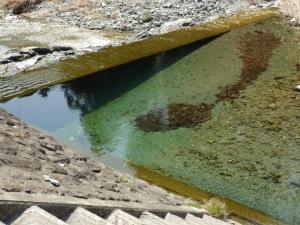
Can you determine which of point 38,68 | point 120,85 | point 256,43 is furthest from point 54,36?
point 256,43

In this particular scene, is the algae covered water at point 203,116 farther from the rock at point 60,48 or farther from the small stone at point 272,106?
the rock at point 60,48

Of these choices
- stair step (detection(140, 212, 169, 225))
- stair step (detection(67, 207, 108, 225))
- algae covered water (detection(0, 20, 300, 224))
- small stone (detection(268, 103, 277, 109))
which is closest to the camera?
stair step (detection(67, 207, 108, 225))

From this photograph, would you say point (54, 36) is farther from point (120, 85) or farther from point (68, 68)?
point (120, 85)

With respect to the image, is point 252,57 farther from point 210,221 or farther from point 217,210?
point 210,221

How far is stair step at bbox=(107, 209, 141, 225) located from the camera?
4.39m

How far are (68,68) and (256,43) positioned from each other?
8.34 m

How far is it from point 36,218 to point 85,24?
21931 millimetres

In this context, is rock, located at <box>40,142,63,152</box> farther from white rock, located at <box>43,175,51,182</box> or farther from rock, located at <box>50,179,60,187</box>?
rock, located at <box>50,179,60,187</box>

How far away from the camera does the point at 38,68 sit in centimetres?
1838

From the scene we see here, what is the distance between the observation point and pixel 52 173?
21.4 feet

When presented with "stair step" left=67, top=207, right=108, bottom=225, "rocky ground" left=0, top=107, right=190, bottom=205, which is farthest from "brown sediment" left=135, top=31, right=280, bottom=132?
"stair step" left=67, top=207, right=108, bottom=225

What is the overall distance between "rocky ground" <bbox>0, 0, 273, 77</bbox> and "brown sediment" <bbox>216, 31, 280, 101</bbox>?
4029mm

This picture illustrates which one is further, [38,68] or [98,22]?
[98,22]

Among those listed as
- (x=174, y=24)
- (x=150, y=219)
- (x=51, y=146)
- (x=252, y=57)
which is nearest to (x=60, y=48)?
(x=174, y=24)
